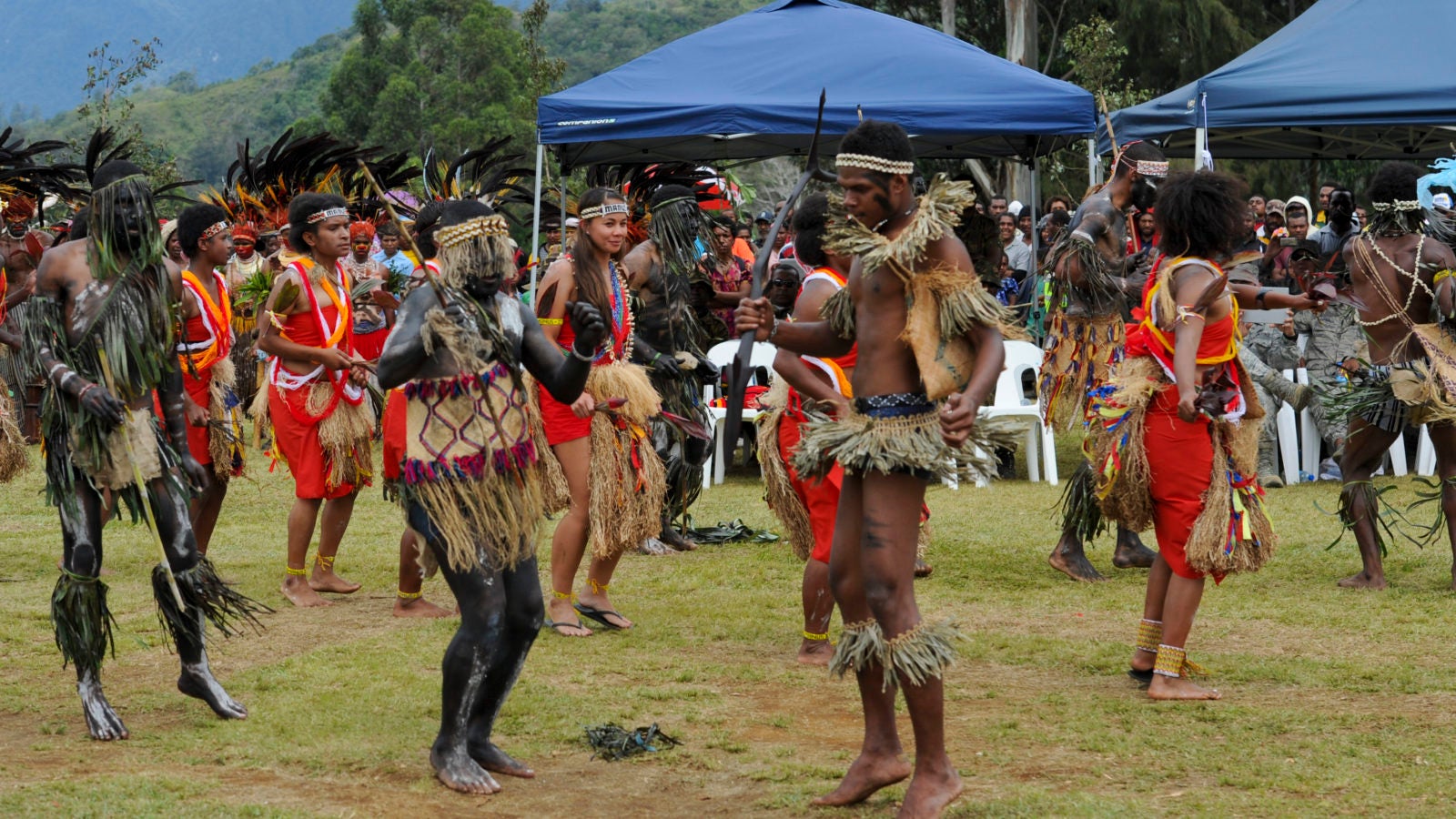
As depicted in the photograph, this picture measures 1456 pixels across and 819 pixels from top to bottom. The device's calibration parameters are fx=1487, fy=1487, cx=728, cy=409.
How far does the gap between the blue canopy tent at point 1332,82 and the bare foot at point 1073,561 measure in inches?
162

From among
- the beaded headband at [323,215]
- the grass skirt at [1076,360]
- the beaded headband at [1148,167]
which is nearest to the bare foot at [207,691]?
the beaded headband at [323,215]

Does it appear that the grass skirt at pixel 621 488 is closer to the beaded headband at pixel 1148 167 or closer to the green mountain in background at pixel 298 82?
the beaded headband at pixel 1148 167

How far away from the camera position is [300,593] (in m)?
7.67

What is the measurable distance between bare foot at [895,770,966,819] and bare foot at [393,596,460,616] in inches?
139

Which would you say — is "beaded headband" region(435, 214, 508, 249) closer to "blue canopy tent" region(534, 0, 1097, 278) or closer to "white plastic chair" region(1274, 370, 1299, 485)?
"blue canopy tent" region(534, 0, 1097, 278)

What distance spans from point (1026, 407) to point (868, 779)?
739cm

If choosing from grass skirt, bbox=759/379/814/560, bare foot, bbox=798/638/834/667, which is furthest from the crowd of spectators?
bare foot, bbox=798/638/834/667

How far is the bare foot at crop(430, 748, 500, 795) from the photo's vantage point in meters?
4.59

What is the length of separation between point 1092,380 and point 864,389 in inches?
159

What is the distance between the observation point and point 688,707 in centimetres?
559

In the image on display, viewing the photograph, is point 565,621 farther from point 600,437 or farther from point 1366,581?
point 1366,581

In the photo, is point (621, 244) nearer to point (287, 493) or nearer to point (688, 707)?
point (688, 707)

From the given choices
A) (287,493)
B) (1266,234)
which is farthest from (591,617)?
(1266,234)

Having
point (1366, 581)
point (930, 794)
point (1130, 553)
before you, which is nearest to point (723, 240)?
point (1130, 553)
